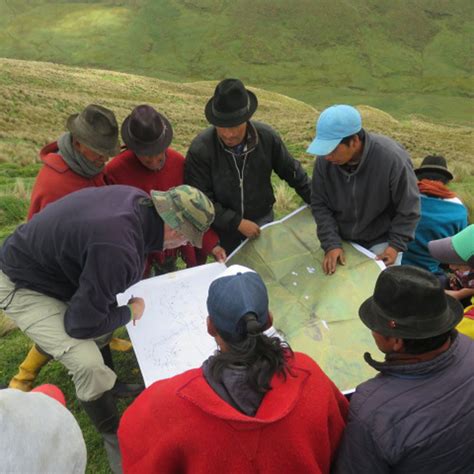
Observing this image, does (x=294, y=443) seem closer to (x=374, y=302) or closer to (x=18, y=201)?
(x=374, y=302)

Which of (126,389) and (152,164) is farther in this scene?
(152,164)

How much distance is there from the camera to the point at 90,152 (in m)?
4.04

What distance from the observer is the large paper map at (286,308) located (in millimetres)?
3559

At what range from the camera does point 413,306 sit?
7.00 ft

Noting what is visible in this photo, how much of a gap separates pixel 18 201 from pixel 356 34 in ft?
431

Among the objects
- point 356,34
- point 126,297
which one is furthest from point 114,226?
point 356,34

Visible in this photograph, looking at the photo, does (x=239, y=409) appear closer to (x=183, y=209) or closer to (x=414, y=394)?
(x=414, y=394)

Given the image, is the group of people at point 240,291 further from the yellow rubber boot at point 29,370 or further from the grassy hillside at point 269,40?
the grassy hillside at point 269,40

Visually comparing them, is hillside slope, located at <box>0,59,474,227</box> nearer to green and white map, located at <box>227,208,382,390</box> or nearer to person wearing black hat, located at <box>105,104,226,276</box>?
person wearing black hat, located at <box>105,104,226,276</box>

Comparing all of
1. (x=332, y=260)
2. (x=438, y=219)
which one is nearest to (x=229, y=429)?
(x=332, y=260)

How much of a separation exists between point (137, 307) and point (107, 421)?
89cm

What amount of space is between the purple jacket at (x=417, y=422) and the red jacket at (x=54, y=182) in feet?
9.72

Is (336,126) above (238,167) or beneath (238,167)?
above

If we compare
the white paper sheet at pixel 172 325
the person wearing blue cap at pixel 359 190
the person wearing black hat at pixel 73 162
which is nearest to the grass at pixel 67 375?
the person wearing black hat at pixel 73 162
